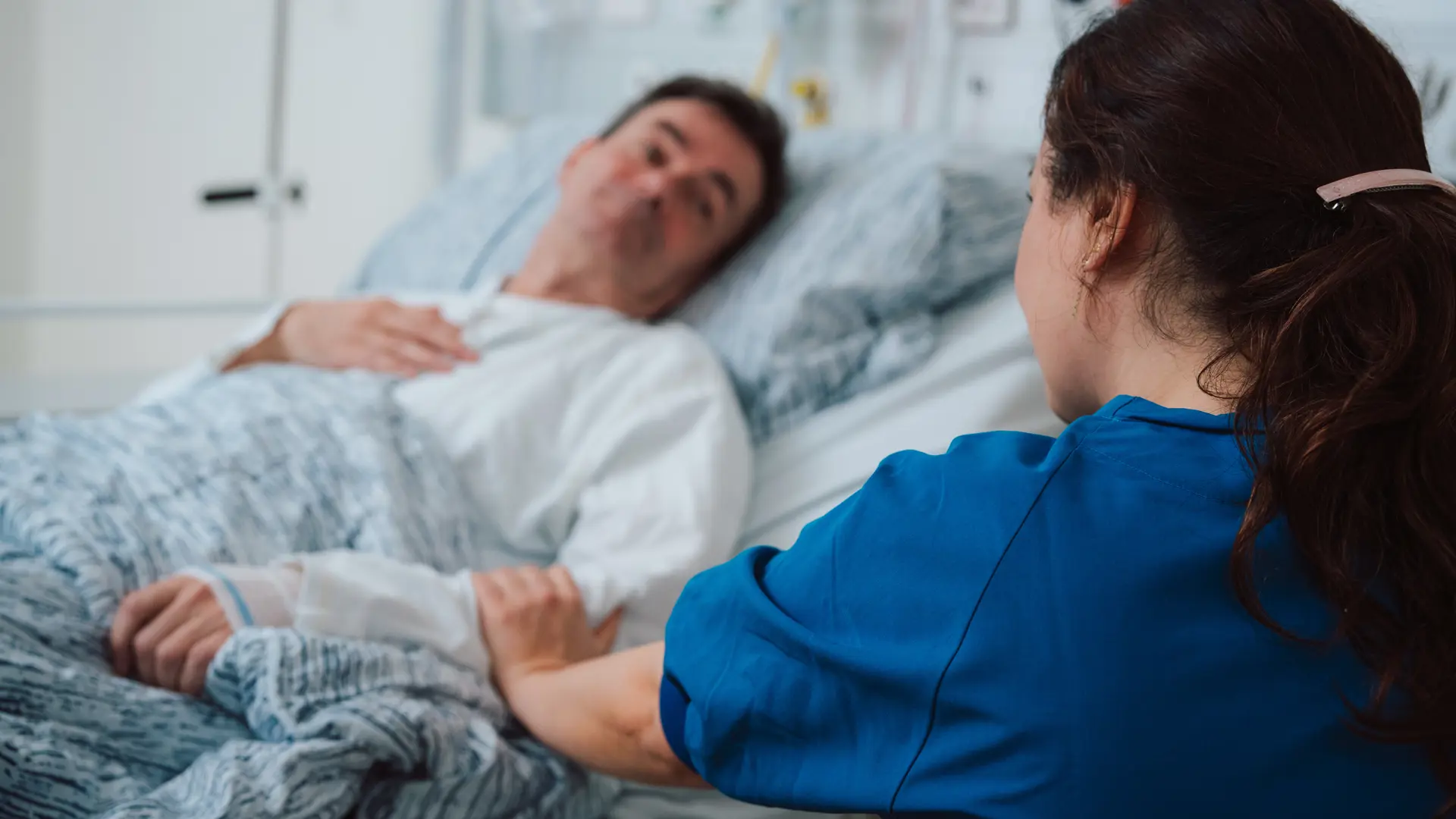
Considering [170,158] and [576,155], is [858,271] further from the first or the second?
[170,158]

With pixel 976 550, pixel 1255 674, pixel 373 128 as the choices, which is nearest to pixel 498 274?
pixel 976 550

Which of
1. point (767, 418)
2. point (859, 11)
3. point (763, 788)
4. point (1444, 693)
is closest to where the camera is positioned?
point (1444, 693)

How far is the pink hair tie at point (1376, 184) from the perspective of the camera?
29.2 inches

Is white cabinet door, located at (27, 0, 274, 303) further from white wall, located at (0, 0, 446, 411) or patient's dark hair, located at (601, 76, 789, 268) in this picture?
patient's dark hair, located at (601, 76, 789, 268)

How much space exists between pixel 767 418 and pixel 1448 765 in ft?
3.27

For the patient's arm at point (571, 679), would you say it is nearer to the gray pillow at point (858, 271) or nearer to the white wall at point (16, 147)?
the gray pillow at point (858, 271)

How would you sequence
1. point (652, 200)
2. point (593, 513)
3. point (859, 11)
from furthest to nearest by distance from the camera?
point (859, 11)
point (652, 200)
point (593, 513)

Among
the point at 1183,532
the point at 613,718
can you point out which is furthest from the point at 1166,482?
the point at 613,718

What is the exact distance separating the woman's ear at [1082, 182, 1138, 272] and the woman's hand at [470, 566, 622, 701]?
2.16 feet

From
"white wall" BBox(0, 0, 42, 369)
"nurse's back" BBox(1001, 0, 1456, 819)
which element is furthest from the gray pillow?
"white wall" BBox(0, 0, 42, 369)

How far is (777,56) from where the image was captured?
231 cm

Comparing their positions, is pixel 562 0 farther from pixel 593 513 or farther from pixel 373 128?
pixel 593 513

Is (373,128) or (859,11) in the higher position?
(859,11)

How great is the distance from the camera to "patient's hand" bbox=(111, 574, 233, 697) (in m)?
1.15
